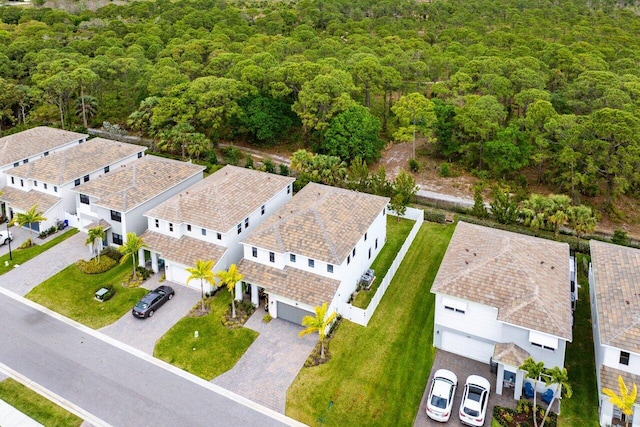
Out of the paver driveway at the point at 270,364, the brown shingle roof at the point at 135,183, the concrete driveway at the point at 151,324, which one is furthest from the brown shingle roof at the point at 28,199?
the paver driveway at the point at 270,364

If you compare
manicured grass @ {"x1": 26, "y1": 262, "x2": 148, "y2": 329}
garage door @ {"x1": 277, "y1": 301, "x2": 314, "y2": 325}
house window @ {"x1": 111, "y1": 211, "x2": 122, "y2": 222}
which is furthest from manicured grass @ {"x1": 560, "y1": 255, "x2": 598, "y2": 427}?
house window @ {"x1": 111, "y1": 211, "x2": 122, "y2": 222}

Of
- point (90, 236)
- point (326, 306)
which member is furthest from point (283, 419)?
point (90, 236)

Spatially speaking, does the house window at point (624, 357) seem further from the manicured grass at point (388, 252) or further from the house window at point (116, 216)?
the house window at point (116, 216)

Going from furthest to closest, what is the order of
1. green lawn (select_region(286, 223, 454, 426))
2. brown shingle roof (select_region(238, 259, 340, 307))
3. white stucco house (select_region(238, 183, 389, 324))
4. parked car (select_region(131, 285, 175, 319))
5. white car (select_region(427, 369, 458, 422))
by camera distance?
parked car (select_region(131, 285, 175, 319))
white stucco house (select_region(238, 183, 389, 324))
brown shingle roof (select_region(238, 259, 340, 307))
green lawn (select_region(286, 223, 454, 426))
white car (select_region(427, 369, 458, 422))

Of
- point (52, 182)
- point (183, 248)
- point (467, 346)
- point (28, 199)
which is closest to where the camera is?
point (467, 346)

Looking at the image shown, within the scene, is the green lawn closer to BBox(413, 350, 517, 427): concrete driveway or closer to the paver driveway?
BBox(413, 350, 517, 427): concrete driveway

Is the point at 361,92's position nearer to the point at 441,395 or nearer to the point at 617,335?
the point at 617,335

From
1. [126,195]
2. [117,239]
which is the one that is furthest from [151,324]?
[126,195]
